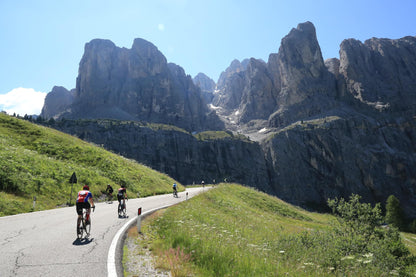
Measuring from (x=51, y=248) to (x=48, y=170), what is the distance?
18.3 meters

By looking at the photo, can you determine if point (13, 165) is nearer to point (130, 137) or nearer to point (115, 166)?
point (115, 166)

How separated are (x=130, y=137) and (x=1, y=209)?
136m

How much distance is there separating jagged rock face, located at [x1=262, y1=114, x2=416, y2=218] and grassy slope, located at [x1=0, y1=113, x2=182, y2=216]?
415 ft

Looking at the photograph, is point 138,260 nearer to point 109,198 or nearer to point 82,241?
point 82,241

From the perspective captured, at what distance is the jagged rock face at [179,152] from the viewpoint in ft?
Result: 465

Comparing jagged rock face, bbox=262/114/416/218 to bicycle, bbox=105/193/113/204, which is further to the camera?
jagged rock face, bbox=262/114/416/218

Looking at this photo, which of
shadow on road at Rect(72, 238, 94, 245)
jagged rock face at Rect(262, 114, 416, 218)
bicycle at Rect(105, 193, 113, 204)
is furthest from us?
jagged rock face at Rect(262, 114, 416, 218)

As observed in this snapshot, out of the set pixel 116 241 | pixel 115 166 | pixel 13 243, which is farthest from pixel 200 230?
pixel 115 166

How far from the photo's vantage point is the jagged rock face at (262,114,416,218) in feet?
458

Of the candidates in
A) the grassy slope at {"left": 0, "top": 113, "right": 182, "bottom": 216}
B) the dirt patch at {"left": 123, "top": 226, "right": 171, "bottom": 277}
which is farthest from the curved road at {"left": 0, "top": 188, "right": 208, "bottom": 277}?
the grassy slope at {"left": 0, "top": 113, "right": 182, "bottom": 216}

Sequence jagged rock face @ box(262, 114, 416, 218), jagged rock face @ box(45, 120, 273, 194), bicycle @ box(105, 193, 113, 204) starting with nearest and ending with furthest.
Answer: bicycle @ box(105, 193, 113, 204), jagged rock face @ box(262, 114, 416, 218), jagged rock face @ box(45, 120, 273, 194)

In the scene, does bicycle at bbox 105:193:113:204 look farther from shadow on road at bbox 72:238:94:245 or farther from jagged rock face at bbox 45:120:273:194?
jagged rock face at bbox 45:120:273:194

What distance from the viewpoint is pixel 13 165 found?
2017cm

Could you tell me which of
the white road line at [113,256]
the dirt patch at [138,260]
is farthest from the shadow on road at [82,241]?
the dirt patch at [138,260]
